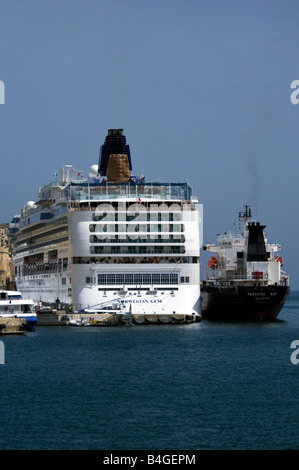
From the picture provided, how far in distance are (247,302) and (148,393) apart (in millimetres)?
58009

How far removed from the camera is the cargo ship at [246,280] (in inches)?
4333

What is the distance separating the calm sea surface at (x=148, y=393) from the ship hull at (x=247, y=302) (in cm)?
2394

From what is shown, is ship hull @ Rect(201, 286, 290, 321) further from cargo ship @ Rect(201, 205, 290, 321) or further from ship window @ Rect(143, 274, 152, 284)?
ship window @ Rect(143, 274, 152, 284)

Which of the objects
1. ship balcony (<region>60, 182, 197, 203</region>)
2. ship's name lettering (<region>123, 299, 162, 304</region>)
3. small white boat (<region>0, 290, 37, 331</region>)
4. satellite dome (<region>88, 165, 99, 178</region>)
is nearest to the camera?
small white boat (<region>0, 290, 37, 331</region>)

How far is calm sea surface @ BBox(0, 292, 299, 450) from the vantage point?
41625 millimetres

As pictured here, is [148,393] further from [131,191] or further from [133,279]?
[131,191]

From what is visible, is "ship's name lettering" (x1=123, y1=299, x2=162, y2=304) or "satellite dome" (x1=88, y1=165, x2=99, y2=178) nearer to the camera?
"ship's name lettering" (x1=123, y1=299, x2=162, y2=304)

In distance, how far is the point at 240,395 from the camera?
52312 mm

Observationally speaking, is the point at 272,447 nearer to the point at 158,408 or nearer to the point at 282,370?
the point at 158,408

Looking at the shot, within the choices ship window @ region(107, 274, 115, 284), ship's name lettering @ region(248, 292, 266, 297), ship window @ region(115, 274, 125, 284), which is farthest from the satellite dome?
ship window @ region(115, 274, 125, 284)

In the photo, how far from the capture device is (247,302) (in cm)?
10969

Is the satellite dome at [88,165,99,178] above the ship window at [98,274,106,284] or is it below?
above
